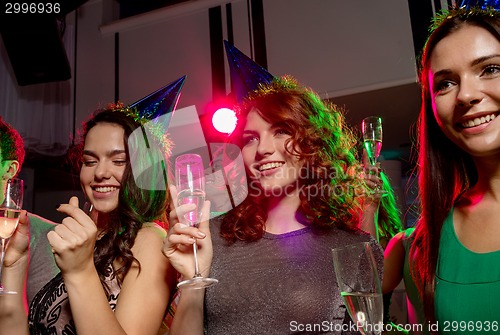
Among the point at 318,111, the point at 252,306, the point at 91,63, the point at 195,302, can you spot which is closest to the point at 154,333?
the point at 195,302

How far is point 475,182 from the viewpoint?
1.57m

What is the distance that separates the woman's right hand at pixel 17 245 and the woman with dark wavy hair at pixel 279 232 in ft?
1.95

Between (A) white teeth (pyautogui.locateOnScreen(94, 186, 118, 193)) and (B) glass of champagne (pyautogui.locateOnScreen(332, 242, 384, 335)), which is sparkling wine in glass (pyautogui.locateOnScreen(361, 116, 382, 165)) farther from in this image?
(B) glass of champagne (pyautogui.locateOnScreen(332, 242, 384, 335))

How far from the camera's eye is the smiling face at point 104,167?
6.20 ft

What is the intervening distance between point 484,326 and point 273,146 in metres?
0.90

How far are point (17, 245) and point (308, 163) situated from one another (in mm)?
1091

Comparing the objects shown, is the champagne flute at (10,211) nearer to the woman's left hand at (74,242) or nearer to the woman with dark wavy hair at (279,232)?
the woman's left hand at (74,242)

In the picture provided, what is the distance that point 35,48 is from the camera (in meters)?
4.11

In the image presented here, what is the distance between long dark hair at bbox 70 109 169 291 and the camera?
174 cm

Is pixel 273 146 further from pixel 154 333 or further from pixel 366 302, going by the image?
pixel 366 302

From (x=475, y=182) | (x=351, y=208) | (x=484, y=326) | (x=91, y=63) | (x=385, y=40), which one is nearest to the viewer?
(x=484, y=326)

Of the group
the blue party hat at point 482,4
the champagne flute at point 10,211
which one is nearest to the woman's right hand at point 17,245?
the champagne flute at point 10,211

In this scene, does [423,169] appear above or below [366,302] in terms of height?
above

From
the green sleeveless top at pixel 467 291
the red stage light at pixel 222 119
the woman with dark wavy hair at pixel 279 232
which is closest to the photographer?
the green sleeveless top at pixel 467 291
